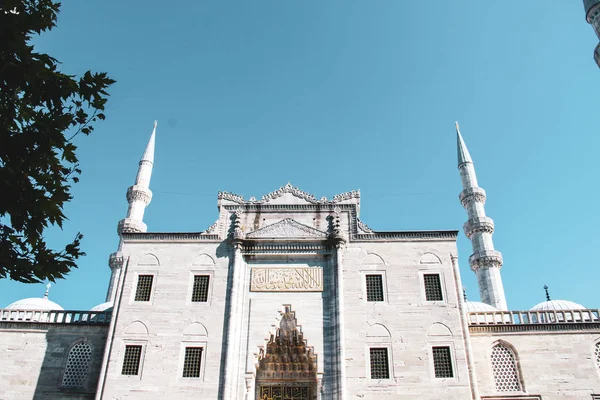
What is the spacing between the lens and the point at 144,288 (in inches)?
800

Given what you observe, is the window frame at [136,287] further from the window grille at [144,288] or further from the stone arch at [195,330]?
the stone arch at [195,330]

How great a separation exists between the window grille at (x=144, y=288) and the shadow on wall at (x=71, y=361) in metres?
2.33

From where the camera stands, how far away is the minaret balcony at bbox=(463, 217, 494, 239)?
32531 mm

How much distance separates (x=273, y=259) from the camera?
2069 cm

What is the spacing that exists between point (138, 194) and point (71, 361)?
13944 millimetres

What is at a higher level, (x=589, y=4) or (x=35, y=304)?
(x=589, y=4)

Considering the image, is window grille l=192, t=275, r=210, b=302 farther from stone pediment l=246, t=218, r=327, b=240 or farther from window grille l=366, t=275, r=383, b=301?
→ window grille l=366, t=275, r=383, b=301

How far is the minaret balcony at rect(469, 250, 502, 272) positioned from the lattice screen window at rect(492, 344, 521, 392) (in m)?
12.6

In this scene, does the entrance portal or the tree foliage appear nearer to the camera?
the tree foliage

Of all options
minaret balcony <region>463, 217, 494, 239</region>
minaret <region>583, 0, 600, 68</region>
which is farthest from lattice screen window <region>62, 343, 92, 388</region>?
minaret <region>583, 0, 600, 68</region>

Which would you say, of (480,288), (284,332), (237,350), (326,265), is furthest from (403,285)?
(480,288)

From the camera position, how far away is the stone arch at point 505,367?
19047 mm

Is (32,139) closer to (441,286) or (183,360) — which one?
(183,360)

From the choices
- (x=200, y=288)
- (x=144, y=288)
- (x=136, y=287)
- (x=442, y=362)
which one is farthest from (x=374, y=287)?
(x=136, y=287)
